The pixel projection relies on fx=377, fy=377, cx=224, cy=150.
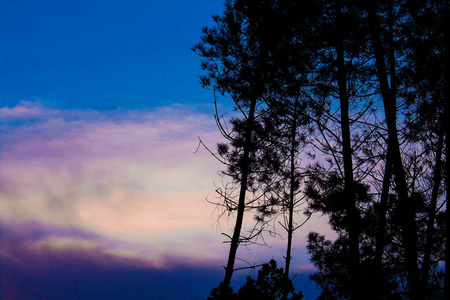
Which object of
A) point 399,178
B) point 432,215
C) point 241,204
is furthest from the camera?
point 241,204

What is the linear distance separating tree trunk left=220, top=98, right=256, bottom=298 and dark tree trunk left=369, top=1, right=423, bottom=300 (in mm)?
3159

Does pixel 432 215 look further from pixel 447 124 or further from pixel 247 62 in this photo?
pixel 247 62

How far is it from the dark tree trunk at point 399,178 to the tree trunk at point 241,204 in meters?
3.16

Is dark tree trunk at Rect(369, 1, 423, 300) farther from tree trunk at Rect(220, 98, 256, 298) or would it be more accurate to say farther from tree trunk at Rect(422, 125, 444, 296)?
tree trunk at Rect(220, 98, 256, 298)

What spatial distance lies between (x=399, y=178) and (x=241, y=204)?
3.60 metres

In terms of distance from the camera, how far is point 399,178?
23.4 feet

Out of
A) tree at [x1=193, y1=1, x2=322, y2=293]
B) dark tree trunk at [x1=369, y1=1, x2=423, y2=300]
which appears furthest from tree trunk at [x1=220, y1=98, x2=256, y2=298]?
dark tree trunk at [x1=369, y1=1, x2=423, y2=300]

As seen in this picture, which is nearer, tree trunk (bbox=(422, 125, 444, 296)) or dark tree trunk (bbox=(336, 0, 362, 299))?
dark tree trunk (bbox=(336, 0, 362, 299))

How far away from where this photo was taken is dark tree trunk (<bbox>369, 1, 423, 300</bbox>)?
6879mm

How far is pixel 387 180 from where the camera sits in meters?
8.31

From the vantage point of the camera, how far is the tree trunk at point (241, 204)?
859 centimetres

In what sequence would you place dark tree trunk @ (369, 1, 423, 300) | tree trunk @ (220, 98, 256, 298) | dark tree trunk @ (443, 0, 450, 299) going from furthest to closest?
tree trunk @ (220, 98, 256, 298) → dark tree trunk @ (369, 1, 423, 300) → dark tree trunk @ (443, 0, 450, 299)

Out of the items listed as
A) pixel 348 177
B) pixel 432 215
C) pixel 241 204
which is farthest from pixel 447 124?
pixel 241 204

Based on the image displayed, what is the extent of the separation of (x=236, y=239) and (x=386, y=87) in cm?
467
